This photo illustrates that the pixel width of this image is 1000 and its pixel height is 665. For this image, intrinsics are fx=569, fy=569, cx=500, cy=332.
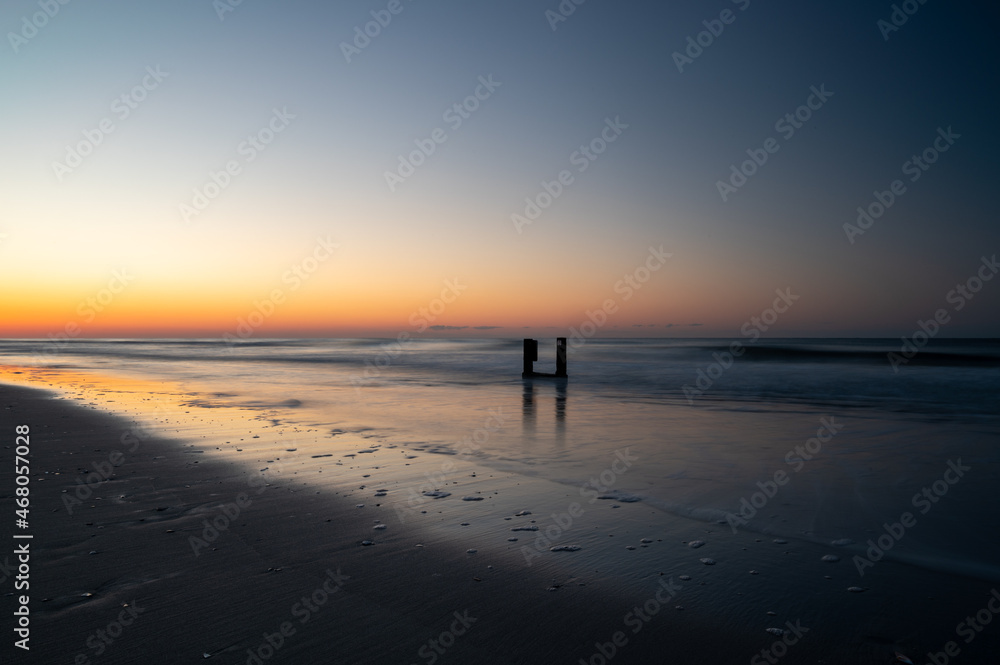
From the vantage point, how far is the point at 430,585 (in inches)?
145

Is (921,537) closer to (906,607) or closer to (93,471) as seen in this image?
(906,607)

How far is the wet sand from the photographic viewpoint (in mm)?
2992

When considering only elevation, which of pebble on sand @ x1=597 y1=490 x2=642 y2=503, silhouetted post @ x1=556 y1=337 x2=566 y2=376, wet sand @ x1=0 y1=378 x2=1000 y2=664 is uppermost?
silhouetted post @ x1=556 y1=337 x2=566 y2=376

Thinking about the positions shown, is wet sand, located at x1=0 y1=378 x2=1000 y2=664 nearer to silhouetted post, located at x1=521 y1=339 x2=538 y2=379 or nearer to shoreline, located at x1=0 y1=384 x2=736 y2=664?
shoreline, located at x1=0 y1=384 x2=736 y2=664

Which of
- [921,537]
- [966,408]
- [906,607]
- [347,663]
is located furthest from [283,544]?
[966,408]

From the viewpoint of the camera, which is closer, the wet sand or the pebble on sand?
the wet sand

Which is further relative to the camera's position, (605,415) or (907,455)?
(605,415)

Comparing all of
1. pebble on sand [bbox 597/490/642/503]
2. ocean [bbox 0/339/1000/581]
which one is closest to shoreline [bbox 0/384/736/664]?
ocean [bbox 0/339/1000/581]

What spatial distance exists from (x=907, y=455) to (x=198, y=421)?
1196 cm

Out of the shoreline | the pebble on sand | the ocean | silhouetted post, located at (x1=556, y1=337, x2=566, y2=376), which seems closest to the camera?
the shoreline

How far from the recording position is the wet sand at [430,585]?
2992 mm

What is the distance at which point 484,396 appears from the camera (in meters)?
17.4

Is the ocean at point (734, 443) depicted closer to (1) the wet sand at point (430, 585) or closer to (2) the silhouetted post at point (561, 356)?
(1) the wet sand at point (430, 585)

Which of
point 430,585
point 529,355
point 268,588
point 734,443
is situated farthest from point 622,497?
point 529,355
